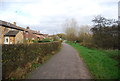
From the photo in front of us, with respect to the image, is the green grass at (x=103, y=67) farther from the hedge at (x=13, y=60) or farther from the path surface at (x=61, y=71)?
the hedge at (x=13, y=60)

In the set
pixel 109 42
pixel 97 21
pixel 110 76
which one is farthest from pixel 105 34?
pixel 110 76

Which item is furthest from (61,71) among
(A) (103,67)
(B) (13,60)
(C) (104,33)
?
(C) (104,33)

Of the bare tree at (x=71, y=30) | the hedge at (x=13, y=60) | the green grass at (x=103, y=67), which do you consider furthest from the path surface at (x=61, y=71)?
the bare tree at (x=71, y=30)

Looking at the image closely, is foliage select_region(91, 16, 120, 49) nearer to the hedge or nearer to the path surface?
the path surface

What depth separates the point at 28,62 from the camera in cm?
473

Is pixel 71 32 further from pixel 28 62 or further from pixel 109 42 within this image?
pixel 28 62

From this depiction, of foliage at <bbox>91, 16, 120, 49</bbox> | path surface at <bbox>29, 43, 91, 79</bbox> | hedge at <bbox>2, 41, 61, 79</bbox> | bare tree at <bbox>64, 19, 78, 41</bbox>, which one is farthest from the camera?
bare tree at <bbox>64, 19, 78, 41</bbox>

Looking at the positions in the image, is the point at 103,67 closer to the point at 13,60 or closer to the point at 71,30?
the point at 13,60

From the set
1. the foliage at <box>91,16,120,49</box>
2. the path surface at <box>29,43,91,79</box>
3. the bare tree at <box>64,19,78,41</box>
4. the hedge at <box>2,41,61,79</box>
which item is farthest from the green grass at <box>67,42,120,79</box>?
the bare tree at <box>64,19,78,41</box>

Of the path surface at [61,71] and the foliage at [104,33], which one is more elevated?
the foliage at [104,33]

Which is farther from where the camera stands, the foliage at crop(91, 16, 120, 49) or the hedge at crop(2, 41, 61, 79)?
the foliage at crop(91, 16, 120, 49)

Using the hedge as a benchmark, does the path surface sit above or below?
below

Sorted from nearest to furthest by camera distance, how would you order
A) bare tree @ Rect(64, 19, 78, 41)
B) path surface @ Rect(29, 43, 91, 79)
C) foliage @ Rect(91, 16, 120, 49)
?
path surface @ Rect(29, 43, 91, 79) < foliage @ Rect(91, 16, 120, 49) < bare tree @ Rect(64, 19, 78, 41)

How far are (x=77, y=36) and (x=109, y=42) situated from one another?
26.8 m
